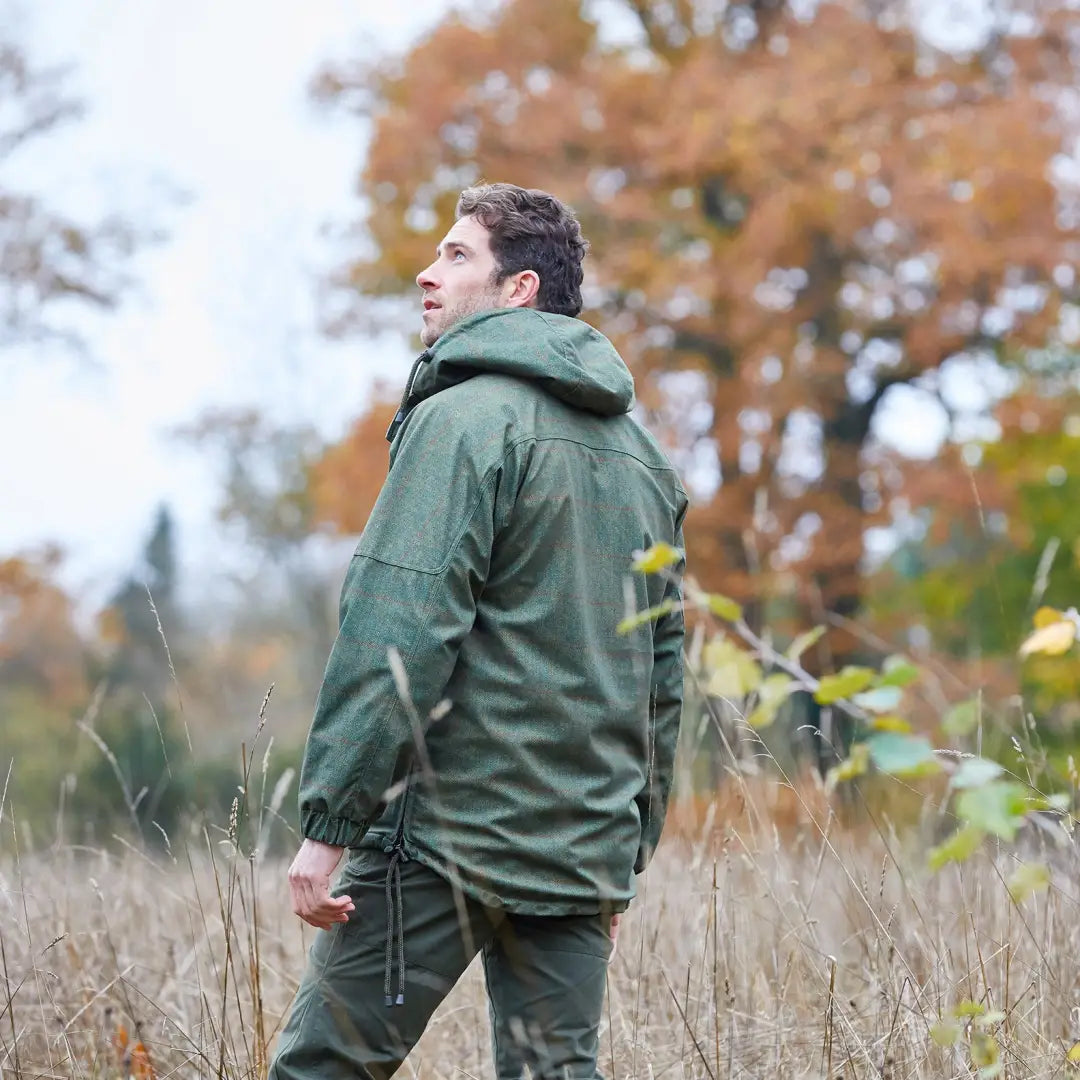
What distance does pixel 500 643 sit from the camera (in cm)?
192

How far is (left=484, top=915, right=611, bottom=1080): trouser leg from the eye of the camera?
6.35ft

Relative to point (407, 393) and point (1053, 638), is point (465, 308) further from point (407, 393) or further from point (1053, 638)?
point (1053, 638)

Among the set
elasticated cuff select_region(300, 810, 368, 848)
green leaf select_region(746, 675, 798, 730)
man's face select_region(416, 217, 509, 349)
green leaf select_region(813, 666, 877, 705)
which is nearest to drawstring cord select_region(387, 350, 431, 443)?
man's face select_region(416, 217, 509, 349)

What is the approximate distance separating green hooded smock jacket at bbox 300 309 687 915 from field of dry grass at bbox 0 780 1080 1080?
285 millimetres

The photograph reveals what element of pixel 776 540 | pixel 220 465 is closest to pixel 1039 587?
pixel 776 540

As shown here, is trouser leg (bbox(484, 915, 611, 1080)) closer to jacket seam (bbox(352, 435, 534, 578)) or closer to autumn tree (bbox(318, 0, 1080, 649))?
jacket seam (bbox(352, 435, 534, 578))

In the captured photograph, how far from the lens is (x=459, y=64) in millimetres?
10867

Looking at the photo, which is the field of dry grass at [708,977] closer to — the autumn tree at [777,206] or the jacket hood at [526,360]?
the jacket hood at [526,360]

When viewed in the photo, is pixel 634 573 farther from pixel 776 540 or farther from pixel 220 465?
pixel 220 465

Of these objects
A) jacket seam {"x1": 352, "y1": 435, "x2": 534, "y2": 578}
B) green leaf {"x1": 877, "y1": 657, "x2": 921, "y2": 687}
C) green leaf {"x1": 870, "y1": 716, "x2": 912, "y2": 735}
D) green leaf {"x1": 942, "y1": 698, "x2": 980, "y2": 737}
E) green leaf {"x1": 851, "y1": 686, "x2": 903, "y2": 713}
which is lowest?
green leaf {"x1": 942, "y1": 698, "x2": 980, "y2": 737}

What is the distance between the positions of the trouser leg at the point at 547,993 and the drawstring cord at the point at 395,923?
6.9 inches

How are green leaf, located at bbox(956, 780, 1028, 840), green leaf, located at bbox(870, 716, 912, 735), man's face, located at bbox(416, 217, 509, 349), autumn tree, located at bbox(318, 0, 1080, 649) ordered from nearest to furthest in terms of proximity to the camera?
1. green leaf, located at bbox(956, 780, 1028, 840)
2. green leaf, located at bbox(870, 716, 912, 735)
3. man's face, located at bbox(416, 217, 509, 349)
4. autumn tree, located at bbox(318, 0, 1080, 649)

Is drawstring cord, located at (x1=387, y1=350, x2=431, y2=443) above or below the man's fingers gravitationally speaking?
above

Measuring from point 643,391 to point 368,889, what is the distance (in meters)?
8.68
